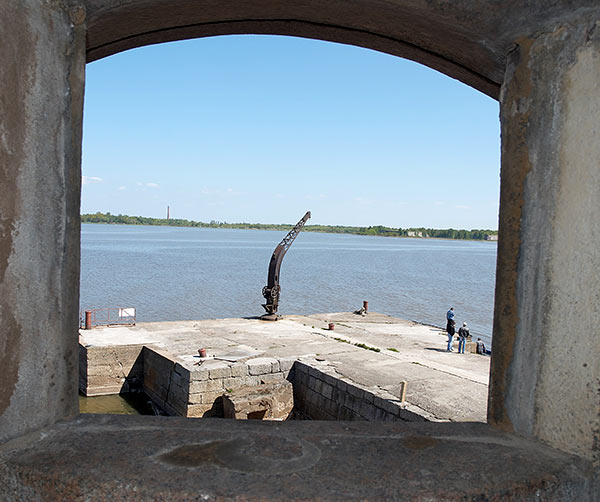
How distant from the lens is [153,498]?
1.29m

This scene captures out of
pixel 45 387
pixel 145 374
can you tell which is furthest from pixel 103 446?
pixel 145 374

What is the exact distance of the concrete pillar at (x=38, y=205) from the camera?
58.7 inches

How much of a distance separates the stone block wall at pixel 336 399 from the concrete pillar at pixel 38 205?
23.9 feet

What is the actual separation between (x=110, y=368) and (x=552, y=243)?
1362cm

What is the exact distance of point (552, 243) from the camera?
64.7 inches

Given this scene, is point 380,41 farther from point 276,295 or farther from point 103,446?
point 276,295

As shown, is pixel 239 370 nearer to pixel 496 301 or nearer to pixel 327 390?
pixel 327 390

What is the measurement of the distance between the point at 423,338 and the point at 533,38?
552 inches

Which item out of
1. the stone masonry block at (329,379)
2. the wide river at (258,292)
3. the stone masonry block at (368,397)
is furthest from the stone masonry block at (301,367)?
the wide river at (258,292)

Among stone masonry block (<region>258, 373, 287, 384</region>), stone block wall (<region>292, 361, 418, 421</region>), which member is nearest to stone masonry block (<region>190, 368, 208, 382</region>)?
stone masonry block (<region>258, 373, 287, 384</region>)

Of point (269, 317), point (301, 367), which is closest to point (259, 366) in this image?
point (301, 367)

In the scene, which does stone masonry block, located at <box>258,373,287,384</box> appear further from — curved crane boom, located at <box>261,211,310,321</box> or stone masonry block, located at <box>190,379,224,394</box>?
curved crane boom, located at <box>261,211,310,321</box>

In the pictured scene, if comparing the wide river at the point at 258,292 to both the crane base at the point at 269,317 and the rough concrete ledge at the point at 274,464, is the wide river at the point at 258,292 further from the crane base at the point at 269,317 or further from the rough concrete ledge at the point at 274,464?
the rough concrete ledge at the point at 274,464

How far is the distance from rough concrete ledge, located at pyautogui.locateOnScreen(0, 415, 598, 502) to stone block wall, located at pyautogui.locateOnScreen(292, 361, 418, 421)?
6.83m
